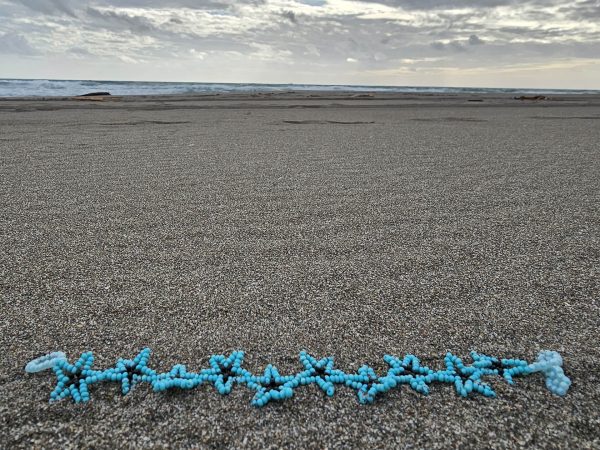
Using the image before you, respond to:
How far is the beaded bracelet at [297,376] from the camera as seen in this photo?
1646mm

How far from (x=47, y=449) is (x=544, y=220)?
3.37m

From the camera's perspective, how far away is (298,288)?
2344mm

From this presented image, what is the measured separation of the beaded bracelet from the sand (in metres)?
0.04

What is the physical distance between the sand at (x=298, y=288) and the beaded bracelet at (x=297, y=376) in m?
0.04

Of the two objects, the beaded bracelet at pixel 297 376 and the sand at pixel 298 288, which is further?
the beaded bracelet at pixel 297 376

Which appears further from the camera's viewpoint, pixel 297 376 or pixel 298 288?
pixel 298 288

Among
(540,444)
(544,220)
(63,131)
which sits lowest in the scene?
(540,444)

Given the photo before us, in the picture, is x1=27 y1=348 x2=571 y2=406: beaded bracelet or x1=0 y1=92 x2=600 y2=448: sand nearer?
x1=0 y1=92 x2=600 y2=448: sand

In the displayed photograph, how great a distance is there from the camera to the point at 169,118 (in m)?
10.1

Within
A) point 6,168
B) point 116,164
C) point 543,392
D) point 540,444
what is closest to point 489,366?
point 543,392

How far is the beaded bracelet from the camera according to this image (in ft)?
5.40

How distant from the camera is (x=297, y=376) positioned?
1.72 m

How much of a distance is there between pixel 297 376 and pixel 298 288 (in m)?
0.67

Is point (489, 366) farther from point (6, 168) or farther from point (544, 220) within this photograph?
point (6, 168)
